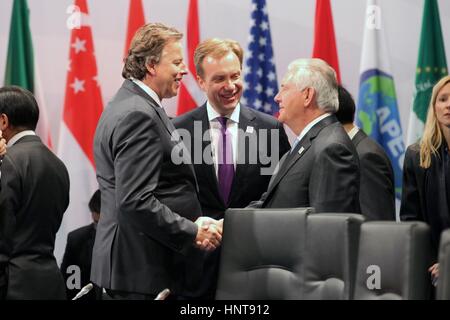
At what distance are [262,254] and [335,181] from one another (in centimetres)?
68

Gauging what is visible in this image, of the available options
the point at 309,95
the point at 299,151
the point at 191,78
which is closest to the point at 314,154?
the point at 299,151

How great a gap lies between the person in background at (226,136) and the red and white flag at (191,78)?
1.80m

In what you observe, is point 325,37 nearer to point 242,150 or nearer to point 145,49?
point 242,150

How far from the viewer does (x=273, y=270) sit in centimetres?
322

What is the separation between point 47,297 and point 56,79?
119 inches

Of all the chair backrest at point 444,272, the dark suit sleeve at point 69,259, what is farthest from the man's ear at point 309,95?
the dark suit sleeve at point 69,259

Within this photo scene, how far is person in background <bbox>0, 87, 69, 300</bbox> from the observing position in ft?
13.2

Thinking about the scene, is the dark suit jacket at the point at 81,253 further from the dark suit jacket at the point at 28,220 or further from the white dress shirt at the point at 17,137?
the white dress shirt at the point at 17,137

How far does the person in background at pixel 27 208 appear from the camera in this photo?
4.02 meters

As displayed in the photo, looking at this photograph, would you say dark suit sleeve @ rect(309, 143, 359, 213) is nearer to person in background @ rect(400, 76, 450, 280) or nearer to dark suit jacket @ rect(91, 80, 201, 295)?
dark suit jacket @ rect(91, 80, 201, 295)

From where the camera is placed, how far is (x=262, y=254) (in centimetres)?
325

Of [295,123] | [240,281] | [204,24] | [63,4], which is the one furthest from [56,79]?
[240,281]

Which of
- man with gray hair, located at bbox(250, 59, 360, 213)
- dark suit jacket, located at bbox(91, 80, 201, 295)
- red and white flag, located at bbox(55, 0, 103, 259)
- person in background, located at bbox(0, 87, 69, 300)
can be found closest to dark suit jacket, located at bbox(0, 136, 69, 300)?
→ person in background, located at bbox(0, 87, 69, 300)
